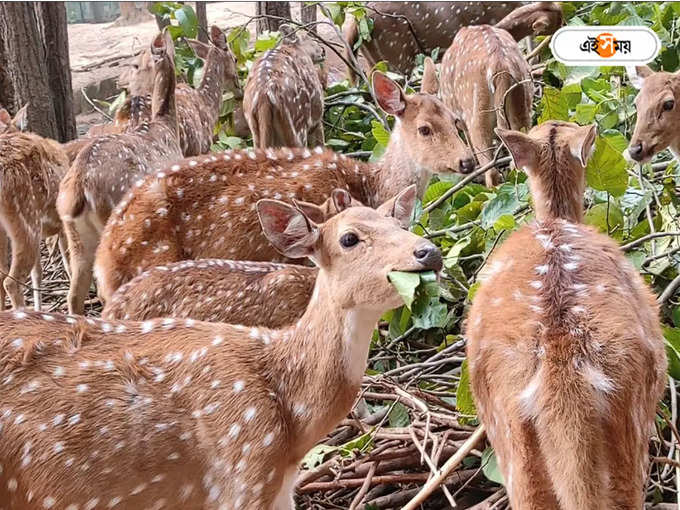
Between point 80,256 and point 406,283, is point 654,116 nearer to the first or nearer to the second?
point 406,283

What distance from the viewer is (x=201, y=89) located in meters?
6.82

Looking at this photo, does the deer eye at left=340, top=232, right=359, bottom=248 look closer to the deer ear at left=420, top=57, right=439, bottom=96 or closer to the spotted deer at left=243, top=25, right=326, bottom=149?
the deer ear at left=420, top=57, right=439, bottom=96

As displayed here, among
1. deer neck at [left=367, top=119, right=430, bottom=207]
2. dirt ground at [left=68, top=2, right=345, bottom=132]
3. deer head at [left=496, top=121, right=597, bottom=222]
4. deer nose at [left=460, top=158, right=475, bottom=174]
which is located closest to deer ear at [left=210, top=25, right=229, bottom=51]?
deer neck at [left=367, top=119, right=430, bottom=207]

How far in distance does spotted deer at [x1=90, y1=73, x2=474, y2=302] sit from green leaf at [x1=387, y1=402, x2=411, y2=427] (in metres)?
1.12

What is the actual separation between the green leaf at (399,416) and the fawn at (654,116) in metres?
1.63

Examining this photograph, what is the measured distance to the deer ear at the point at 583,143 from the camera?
3.28 metres

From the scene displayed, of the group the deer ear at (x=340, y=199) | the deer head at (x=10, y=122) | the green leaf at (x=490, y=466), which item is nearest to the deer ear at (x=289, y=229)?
the deer ear at (x=340, y=199)

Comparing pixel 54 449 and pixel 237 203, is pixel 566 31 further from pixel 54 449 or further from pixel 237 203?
pixel 54 449

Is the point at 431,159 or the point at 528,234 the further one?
the point at 431,159

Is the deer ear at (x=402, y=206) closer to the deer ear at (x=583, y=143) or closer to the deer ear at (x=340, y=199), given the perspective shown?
the deer ear at (x=340, y=199)

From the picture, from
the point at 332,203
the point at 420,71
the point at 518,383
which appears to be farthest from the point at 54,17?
the point at 518,383

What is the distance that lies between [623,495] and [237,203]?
2.64 m

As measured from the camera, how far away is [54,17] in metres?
7.30

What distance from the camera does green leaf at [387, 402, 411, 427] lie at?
3.80 meters
